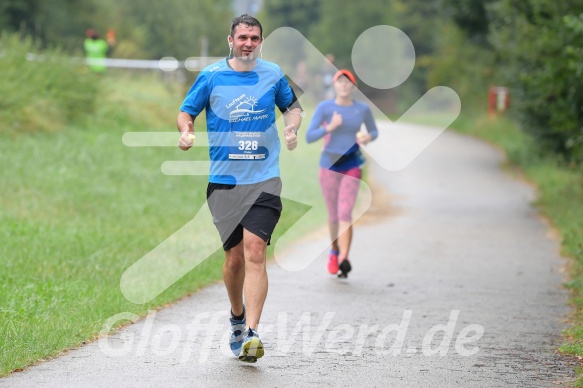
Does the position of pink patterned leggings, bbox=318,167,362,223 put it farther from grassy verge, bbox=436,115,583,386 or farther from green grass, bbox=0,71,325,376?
grassy verge, bbox=436,115,583,386

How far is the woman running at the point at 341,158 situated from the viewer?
39.3 ft

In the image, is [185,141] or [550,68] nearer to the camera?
[185,141]

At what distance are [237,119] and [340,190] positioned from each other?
4.79 m

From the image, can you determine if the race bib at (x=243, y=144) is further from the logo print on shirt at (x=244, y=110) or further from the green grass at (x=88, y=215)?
the green grass at (x=88, y=215)

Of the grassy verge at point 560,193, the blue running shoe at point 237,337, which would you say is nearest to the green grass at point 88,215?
the blue running shoe at point 237,337

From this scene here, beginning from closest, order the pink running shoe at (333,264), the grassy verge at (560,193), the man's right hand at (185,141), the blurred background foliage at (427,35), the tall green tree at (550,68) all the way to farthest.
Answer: the man's right hand at (185,141) < the grassy verge at (560,193) < the pink running shoe at (333,264) < the tall green tree at (550,68) < the blurred background foliage at (427,35)

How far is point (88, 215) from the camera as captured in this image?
14.8 m

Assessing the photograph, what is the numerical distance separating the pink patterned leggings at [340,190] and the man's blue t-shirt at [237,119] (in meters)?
4.57

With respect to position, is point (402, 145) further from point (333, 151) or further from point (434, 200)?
point (333, 151)

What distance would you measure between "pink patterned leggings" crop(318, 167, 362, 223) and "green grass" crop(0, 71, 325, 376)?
144cm

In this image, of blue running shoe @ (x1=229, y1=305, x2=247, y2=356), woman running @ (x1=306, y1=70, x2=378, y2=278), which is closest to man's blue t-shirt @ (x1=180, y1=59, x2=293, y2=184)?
blue running shoe @ (x1=229, y1=305, x2=247, y2=356)

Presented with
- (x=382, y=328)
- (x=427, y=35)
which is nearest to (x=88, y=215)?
(x=382, y=328)

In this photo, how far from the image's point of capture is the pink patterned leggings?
473 inches

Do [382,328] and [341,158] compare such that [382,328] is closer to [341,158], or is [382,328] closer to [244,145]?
[244,145]
